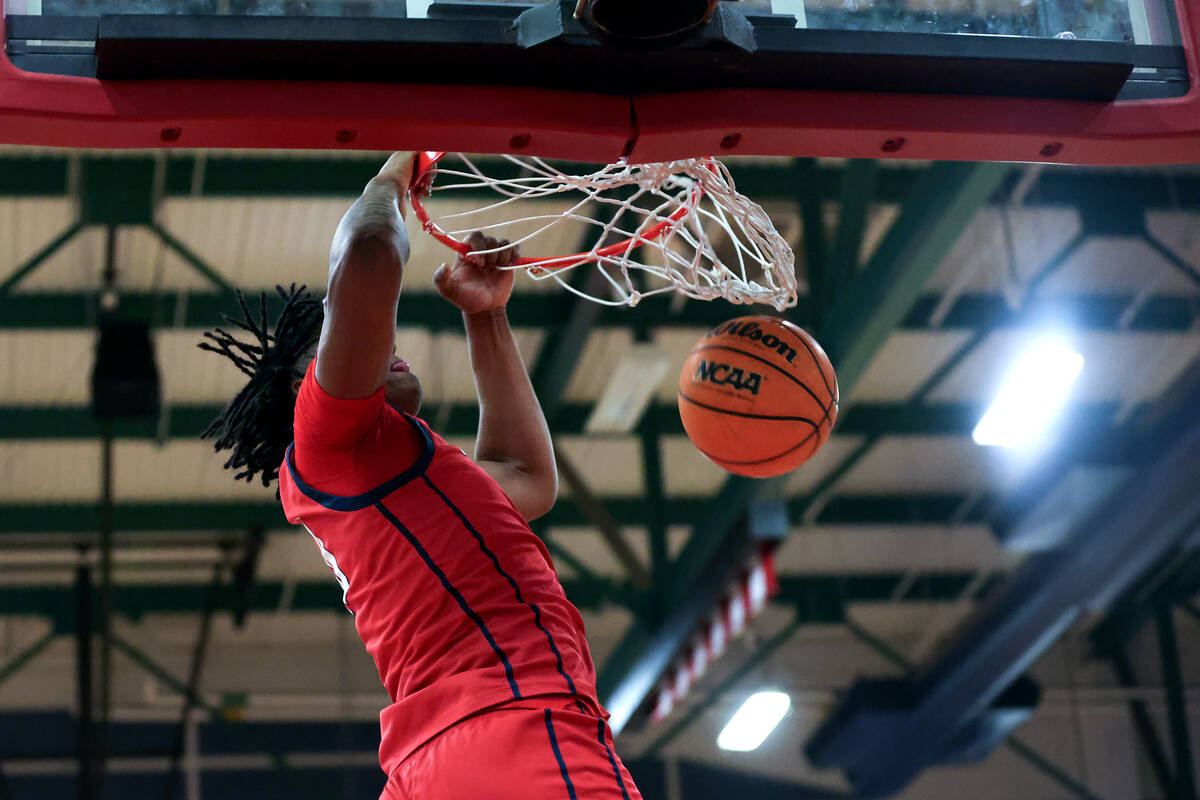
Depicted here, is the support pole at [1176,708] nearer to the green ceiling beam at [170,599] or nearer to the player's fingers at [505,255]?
the green ceiling beam at [170,599]

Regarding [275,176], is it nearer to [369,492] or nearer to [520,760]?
[369,492]

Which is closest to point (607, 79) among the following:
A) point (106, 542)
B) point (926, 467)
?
point (106, 542)

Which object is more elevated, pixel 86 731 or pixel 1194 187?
pixel 1194 187

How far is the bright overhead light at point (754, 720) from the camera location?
530 inches

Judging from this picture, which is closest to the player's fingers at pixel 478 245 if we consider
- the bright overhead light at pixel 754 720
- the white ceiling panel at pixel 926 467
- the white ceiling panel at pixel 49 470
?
the white ceiling panel at pixel 49 470

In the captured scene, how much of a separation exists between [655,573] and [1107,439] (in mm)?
3039

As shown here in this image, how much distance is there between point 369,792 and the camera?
1474 cm

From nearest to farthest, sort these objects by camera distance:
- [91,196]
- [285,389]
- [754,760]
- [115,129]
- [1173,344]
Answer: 1. [115,129]
2. [285,389]
3. [91,196]
4. [1173,344]
5. [754,760]

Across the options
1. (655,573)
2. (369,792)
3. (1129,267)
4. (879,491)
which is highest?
(1129,267)

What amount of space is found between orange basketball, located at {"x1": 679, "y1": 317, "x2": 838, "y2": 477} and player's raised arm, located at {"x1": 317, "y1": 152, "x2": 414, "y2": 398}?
132 centimetres

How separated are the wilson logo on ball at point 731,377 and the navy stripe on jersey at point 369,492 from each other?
1.14 metres

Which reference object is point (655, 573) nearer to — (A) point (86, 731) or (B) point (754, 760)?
(A) point (86, 731)

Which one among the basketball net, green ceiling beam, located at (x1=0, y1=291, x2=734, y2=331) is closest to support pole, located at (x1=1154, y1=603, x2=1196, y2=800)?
green ceiling beam, located at (x1=0, y1=291, x2=734, y2=331)

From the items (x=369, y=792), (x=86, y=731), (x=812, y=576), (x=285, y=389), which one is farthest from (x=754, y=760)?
(x=285, y=389)
